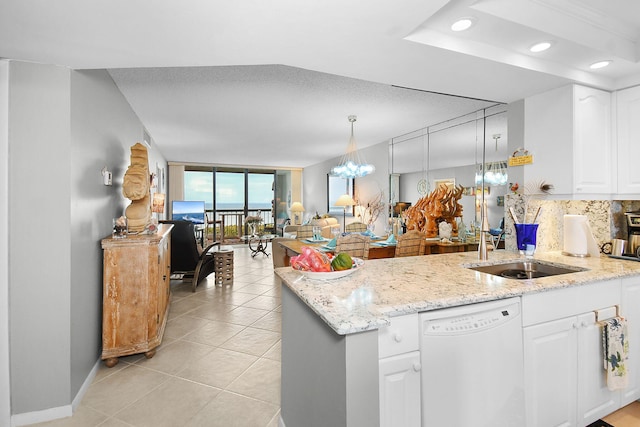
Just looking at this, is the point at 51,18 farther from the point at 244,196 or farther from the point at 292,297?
the point at 244,196

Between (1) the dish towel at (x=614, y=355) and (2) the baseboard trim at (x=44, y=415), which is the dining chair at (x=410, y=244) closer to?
(1) the dish towel at (x=614, y=355)

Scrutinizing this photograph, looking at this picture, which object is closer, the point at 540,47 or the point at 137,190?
the point at 540,47

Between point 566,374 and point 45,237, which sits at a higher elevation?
point 45,237

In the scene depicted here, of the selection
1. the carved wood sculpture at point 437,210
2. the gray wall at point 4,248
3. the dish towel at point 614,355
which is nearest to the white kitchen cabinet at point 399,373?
the dish towel at point 614,355

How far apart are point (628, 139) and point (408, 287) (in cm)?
233

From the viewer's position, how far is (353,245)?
11.1ft

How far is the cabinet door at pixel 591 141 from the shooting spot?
91.4 inches

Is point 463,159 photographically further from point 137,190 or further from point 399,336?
point 137,190

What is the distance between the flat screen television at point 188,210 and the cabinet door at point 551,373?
8.32m

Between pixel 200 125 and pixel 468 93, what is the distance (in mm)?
3858

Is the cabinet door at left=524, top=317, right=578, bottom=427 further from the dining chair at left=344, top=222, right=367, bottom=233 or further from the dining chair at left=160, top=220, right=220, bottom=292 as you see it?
the dining chair at left=160, top=220, right=220, bottom=292

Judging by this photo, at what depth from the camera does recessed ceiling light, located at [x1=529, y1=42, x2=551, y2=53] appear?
76.5 inches

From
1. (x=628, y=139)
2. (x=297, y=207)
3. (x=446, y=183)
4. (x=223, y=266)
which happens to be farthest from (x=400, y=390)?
(x=297, y=207)

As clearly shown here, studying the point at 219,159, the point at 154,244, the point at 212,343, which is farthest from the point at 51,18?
the point at 219,159
